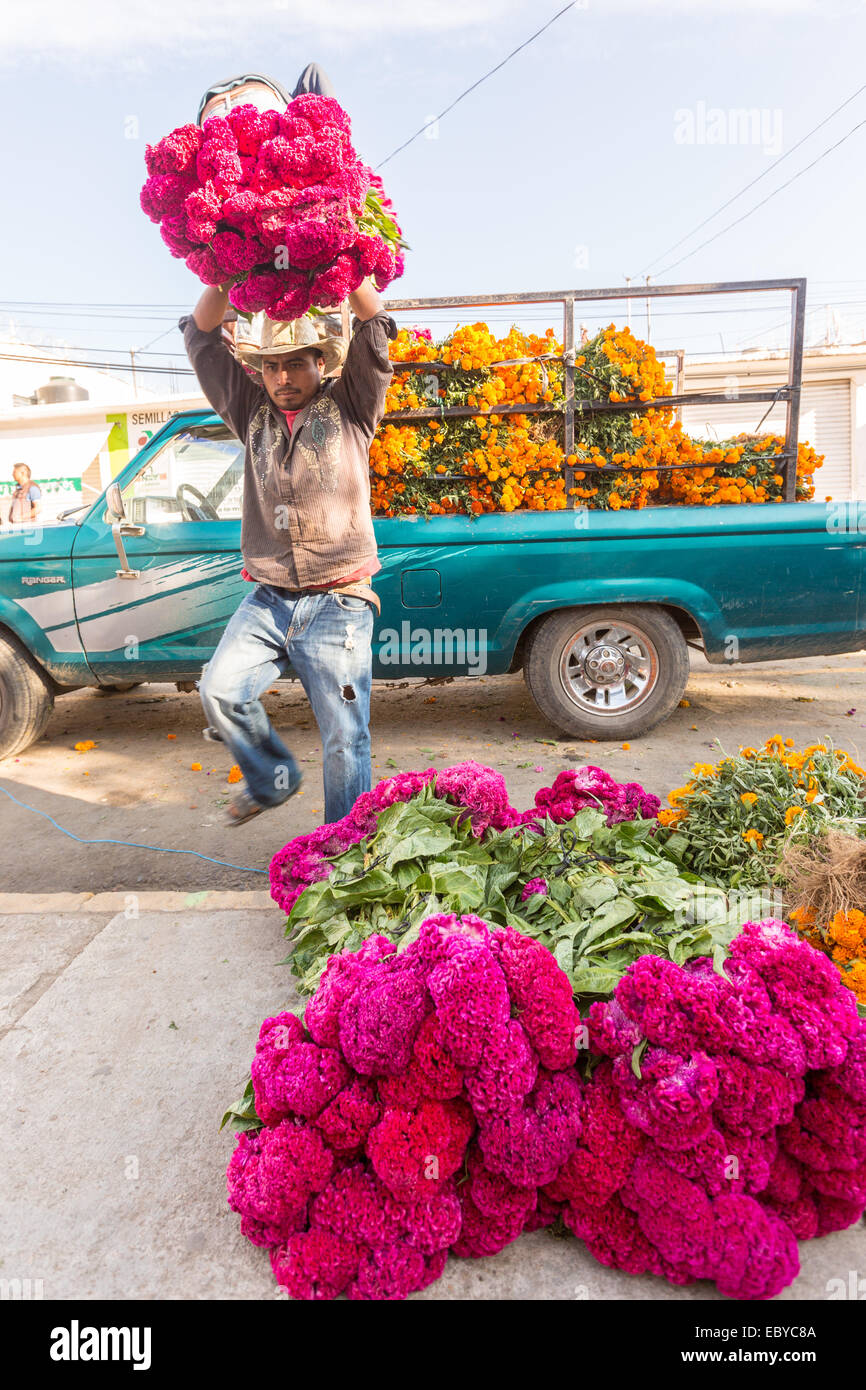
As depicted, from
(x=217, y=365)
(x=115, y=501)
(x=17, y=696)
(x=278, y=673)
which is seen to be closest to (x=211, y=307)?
(x=217, y=365)

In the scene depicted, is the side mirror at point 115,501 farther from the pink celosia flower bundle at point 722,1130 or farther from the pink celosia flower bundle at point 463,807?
the pink celosia flower bundle at point 722,1130

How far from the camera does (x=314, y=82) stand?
255 cm

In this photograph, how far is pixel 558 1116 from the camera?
1.65m

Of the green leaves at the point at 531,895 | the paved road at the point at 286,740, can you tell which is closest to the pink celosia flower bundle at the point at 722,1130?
the green leaves at the point at 531,895

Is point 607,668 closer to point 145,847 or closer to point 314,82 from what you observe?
point 145,847

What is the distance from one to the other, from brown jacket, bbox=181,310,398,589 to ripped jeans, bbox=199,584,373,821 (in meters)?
0.12

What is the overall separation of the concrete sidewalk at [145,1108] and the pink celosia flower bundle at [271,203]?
2030mm

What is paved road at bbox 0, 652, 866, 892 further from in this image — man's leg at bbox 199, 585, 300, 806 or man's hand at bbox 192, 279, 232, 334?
man's hand at bbox 192, 279, 232, 334

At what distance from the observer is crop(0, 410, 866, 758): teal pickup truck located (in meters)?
5.36

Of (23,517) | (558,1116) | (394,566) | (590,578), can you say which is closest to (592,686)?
(590,578)

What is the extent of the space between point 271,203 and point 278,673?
1.52m

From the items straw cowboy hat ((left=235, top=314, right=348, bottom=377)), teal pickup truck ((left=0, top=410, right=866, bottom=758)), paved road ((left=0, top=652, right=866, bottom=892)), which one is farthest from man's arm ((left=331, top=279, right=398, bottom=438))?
teal pickup truck ((left=0, top=410, right=866, bottom=758))

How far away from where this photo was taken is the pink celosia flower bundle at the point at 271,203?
2.30 meters

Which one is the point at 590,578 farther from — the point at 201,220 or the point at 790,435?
the point at 201,220
